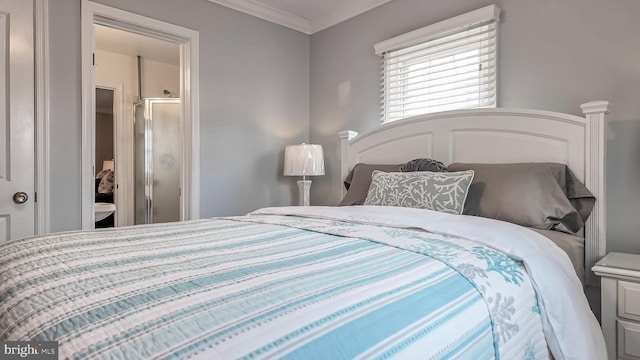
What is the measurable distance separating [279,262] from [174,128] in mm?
3544

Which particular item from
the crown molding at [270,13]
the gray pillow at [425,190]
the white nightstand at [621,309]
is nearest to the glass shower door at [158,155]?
the crown molding at [270,13]

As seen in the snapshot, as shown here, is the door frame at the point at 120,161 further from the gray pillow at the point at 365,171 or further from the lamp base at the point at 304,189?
the gray pillow at the point at 365,171

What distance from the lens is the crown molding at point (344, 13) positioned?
3127mm

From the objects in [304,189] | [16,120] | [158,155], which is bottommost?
[304,189]

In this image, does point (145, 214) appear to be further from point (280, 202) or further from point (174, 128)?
point (280, 202)

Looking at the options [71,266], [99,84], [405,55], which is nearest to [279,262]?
[71,266]

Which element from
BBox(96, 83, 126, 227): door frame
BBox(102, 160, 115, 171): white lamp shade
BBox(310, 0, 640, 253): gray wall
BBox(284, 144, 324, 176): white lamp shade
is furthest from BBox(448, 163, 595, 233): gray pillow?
BBox(102, 160, 115, 171): white lamp shade

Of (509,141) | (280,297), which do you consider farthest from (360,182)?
(280,297)

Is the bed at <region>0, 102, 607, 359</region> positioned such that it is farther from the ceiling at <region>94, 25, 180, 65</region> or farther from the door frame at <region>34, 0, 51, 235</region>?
the ceiling at <region>94, 25, 180, 65</region>

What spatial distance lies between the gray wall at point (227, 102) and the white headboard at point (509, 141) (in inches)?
35.5

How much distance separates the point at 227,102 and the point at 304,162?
2.67 ft

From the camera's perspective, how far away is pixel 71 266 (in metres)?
0.99

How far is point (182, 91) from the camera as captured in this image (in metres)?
2.92

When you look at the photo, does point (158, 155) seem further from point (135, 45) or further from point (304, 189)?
point (304, 189)
